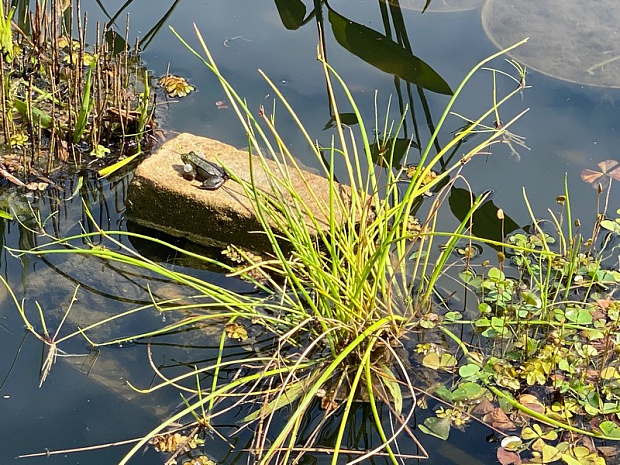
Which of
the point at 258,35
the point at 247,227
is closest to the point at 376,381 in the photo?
the point at 247,227

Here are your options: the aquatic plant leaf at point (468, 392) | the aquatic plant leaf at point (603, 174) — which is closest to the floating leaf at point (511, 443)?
the aquatic plant leaf at point (468, 392)

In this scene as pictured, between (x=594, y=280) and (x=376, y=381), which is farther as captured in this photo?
(x=594, y=280)

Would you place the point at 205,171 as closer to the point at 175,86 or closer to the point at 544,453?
the point at 175,86

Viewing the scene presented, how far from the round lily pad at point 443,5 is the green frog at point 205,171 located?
181 centimetres

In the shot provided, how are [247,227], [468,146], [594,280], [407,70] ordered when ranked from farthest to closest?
[407,70] → [468,146] → [247,227] → [594,280]

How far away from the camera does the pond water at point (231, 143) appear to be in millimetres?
2029

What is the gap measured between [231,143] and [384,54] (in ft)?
3.23

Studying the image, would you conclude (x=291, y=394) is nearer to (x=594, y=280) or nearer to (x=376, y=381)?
(x=376, y=381)

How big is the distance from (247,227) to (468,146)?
3.43 feet

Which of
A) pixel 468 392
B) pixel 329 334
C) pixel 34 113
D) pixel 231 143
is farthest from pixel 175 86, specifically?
pixel 468 392

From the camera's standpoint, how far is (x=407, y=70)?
3.48 metres

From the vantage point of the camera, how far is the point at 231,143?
3090 millimetres

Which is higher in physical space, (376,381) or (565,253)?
(565,253)

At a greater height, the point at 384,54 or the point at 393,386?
the point at 384,54
